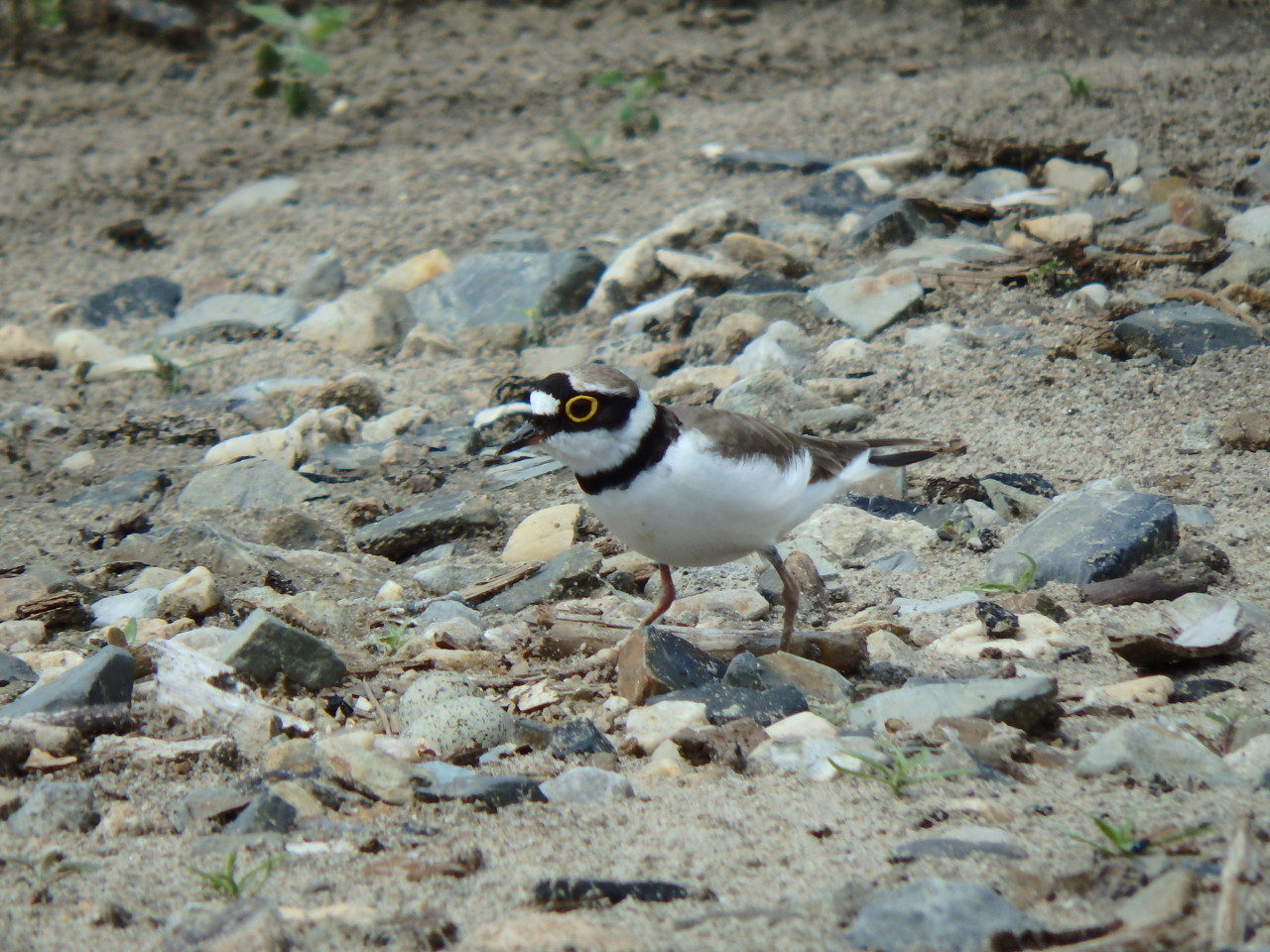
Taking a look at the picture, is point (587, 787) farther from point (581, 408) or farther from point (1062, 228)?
point (1062, 228)

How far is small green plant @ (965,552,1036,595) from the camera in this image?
4039 mm

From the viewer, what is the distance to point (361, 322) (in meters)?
7.18

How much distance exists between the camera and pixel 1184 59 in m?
8.73

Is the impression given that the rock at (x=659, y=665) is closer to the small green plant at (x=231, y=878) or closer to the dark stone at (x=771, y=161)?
the small green plant at (x=231, y=878)

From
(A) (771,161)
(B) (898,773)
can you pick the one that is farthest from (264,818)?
(A) (771,161)

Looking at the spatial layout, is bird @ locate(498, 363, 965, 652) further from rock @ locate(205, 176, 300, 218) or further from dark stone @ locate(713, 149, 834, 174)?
rock @ locate(205, 176, 300, 218)

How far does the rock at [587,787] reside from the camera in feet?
9.45

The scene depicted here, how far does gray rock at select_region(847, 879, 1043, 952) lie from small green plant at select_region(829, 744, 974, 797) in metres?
0.53

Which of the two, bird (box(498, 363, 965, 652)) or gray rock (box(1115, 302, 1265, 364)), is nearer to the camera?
bird (box(498, 363, 965, 652))

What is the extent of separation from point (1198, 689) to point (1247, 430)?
1.89 meters

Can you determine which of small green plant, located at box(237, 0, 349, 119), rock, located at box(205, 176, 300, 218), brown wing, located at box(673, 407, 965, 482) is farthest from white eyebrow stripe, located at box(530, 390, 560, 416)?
small green plant, located at box(237, 0, 349, 119)

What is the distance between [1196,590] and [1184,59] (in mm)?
6230

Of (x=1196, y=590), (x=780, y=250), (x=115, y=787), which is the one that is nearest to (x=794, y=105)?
(x=780, y=250)

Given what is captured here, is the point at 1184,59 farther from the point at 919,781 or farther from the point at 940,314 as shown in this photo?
the point at 919,781
